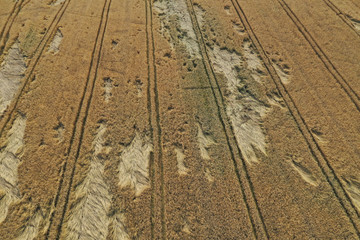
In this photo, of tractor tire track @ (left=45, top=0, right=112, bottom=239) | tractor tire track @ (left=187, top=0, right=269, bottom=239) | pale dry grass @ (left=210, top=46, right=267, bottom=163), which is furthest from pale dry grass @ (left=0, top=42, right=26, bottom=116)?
pale dry grass @ (left=210, top=46, right=267, bottom=163)

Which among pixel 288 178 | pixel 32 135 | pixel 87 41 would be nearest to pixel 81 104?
pixel 32 135

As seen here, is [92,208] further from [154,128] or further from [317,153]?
[317,153]

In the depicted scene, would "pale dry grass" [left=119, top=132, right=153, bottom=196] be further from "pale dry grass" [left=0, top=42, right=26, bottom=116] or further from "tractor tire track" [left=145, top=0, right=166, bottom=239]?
"pale dry grass" [left=0, top=42, right=26, bottom=116]

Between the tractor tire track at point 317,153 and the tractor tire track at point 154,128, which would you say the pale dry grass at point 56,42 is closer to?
the tractor tire track at point 154,128

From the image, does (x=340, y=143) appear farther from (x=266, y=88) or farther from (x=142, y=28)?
(x=142, y=28)

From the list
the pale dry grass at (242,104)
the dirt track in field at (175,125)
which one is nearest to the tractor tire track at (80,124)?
the dirt track in field at (175,125)

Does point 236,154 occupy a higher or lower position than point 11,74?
higher

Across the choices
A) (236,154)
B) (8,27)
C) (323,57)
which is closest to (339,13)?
(323,57)
